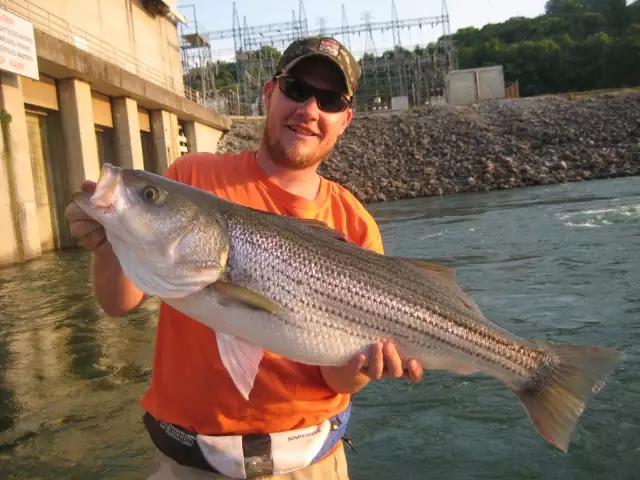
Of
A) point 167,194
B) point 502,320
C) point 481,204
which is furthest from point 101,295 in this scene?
point 481,204

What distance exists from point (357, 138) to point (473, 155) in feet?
28.7

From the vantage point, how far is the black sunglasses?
11.4ft

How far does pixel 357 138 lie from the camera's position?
41.0 m

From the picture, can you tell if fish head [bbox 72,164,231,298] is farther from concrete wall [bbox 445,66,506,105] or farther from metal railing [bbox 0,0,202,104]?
concrete wall [bbox 445,66,506,105]

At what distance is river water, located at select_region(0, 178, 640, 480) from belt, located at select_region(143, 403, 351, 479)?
1676 mm

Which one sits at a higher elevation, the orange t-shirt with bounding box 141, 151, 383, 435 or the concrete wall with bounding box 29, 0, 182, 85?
the concrete wall with bounding box 29, 0, 182, 85

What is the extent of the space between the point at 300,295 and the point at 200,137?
119 feet

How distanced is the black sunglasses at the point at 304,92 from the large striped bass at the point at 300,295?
869 mm

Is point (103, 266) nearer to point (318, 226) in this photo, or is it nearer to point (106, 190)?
point (106, 190)

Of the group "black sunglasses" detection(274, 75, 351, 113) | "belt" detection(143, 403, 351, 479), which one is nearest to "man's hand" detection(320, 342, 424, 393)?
"belt" detection(143, 403, 351, 479)

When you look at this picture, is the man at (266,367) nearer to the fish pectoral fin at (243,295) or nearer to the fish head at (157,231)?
the fish head at (157,231)

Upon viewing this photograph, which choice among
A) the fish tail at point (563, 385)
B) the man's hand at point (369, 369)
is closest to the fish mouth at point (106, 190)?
the man's hand at point (369, 369)

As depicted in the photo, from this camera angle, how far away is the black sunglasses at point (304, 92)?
11.4 ft

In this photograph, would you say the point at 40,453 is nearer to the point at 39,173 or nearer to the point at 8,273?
the point at 8,273
